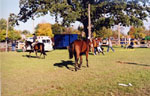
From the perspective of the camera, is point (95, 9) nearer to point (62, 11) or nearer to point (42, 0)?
point (62, 11)

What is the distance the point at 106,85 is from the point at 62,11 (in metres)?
25.1

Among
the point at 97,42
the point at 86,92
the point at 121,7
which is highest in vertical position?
the point at 121,7

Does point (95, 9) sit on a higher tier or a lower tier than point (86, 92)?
higher

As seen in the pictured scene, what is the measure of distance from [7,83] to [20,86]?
0.89 metres

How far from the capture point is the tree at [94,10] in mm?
31688

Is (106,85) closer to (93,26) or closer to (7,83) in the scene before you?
(7,83)

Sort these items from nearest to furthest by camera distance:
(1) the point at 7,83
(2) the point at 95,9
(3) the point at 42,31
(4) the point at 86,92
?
1. (4) the point at 86,92
2. (1) the point at 7,83
3. (2) the point at 95,9
4. (3) the point at 42,31

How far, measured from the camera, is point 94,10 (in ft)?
110

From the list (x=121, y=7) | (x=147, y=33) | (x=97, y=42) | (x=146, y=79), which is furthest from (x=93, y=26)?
(x=147, y=33)

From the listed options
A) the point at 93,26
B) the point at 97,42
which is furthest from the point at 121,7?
the point at 97,42

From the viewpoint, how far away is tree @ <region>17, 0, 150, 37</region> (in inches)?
1248

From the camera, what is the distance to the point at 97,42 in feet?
76.5

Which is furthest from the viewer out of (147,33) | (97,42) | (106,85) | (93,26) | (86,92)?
(147,33)

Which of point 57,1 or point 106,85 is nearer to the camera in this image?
point 106,85
